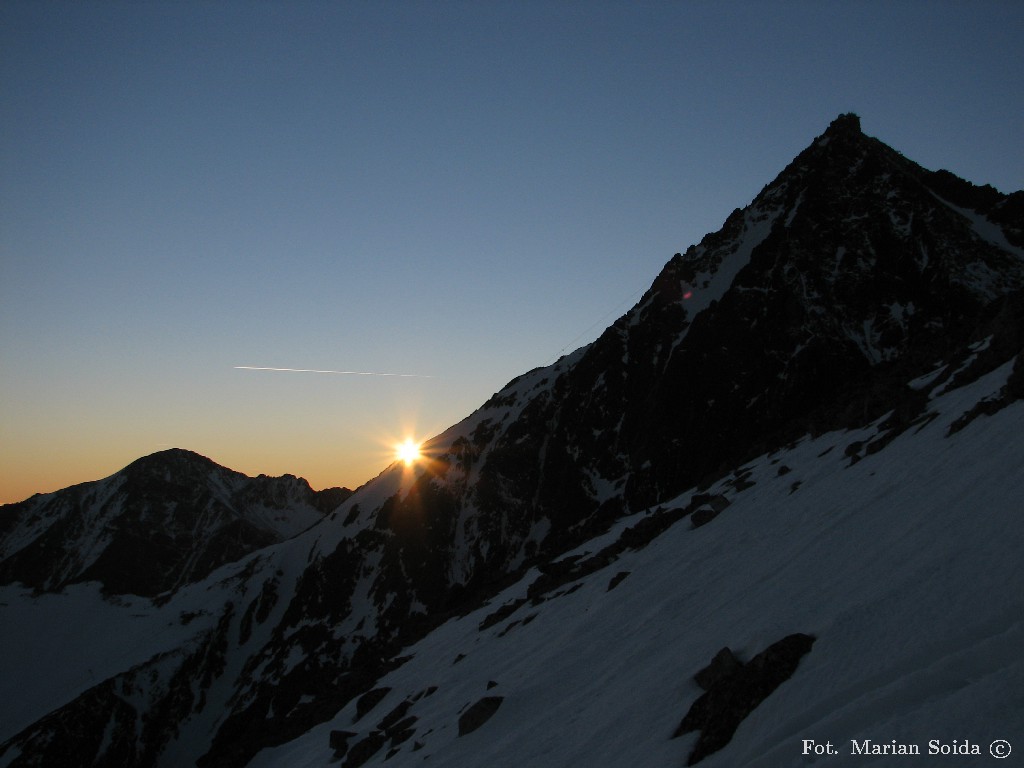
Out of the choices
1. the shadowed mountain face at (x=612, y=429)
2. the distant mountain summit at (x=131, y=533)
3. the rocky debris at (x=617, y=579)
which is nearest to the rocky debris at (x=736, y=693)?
the rocky debris at (x=617, y=579)

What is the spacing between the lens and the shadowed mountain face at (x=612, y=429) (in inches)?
2552

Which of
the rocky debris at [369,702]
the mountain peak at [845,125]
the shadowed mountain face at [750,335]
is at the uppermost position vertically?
the mountain peak at [845,125]

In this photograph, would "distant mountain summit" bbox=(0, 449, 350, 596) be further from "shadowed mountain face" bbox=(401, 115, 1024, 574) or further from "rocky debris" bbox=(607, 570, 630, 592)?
"rocky debris" bbox=(607, 570, 630, 592)

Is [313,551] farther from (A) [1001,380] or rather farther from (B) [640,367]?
(A) [1001,380]

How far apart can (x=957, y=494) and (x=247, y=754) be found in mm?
42391

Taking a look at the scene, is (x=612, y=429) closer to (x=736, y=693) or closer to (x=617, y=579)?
(x=617, y=579)

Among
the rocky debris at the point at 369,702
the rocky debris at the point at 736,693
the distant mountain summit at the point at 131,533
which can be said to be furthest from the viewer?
the distant mountain summit at the point at 131,533

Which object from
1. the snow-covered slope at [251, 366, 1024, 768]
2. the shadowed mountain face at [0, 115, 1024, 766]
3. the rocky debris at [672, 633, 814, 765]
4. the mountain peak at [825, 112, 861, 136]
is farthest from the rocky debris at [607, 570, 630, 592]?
the mountain peak at [825, 112, 861, 136]

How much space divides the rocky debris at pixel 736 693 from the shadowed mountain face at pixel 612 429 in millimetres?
38273

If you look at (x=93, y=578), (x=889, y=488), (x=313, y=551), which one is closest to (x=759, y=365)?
(x=889, y=488)

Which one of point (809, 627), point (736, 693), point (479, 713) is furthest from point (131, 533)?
point (809, 627)

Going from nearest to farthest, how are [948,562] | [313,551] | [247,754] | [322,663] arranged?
[948,562], [247,754], [322,663], [313,551]

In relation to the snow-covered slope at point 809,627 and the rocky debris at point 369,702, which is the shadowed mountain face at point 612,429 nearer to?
the rocky debris at point 369,702

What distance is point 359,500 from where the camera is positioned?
10719cm
